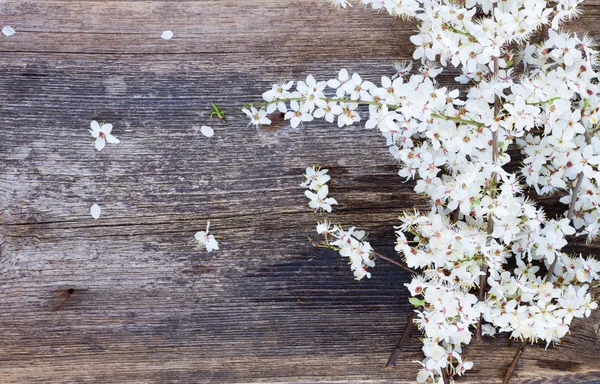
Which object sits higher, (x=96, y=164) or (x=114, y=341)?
(x=96, y=164)

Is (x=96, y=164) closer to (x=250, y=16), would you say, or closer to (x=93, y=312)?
(x=93, y=312)


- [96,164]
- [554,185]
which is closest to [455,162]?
[554,185]

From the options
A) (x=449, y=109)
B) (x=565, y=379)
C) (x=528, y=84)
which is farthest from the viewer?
(x=565, y=379)

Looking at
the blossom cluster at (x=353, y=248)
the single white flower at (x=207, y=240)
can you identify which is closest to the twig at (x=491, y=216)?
the blossom cluster at (x=353, y=248)

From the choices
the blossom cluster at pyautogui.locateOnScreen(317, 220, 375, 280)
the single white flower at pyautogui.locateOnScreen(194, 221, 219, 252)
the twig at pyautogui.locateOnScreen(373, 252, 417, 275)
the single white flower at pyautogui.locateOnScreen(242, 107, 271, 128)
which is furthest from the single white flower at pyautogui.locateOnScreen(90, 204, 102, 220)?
the twig at pyautogui.locateOnScreen(373, 252, 417, 275)

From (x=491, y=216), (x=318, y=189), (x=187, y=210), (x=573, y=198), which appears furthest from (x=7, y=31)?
(x=573, y=198)

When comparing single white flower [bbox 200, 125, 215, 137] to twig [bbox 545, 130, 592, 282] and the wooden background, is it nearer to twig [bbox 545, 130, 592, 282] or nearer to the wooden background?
the wooden background
